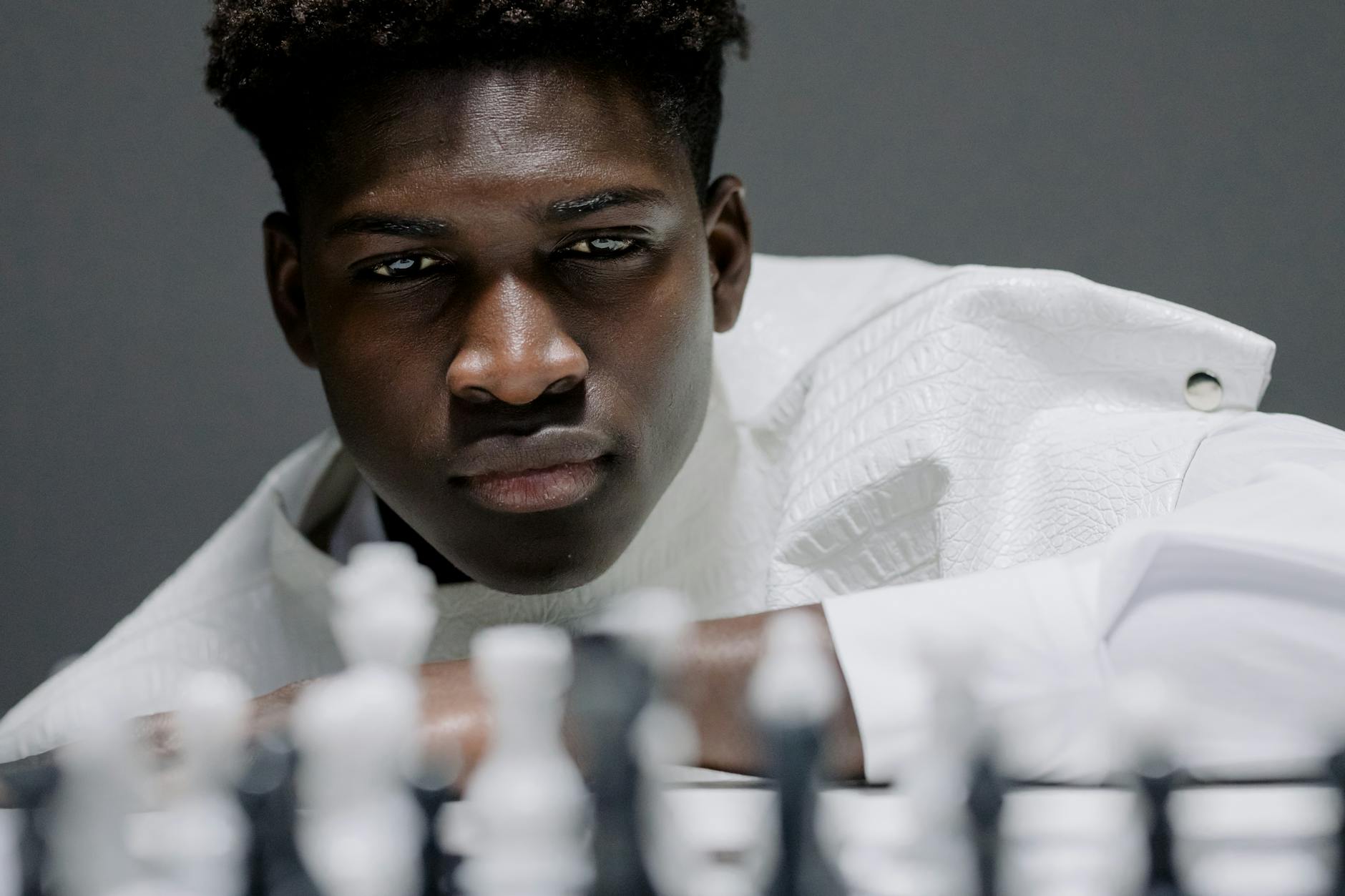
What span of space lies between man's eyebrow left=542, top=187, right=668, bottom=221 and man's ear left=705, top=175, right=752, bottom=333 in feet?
0.48

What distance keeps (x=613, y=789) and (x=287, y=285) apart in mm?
528

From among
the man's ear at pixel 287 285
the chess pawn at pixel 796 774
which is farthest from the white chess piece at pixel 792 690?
the man's ear at pixel 287 285

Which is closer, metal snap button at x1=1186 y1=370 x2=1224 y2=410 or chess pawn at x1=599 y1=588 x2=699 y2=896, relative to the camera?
chess pawn at x1=599 y1=588 x2=699 y2=896

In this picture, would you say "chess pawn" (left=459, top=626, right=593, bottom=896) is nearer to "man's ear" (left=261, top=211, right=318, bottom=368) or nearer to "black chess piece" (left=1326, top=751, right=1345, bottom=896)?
"black chess piece" (left=1326, top=751, right=1345, bottom=896)

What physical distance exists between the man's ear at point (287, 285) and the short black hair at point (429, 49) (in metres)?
0.03

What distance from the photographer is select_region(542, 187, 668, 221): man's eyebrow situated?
682mm

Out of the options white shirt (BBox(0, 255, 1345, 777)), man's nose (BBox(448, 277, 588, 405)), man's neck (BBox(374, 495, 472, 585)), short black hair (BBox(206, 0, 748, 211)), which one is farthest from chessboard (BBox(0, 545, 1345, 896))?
man's neck (BBox(374, 495, 472, 585))

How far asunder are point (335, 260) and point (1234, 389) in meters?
0.47

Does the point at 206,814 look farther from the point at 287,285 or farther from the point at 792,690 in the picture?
the point at 287,285

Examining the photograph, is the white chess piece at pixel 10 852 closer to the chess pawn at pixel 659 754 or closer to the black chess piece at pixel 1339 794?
the chess pawn at pixel 659 754

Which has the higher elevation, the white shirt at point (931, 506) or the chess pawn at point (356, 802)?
the white shirt at point (931, 506)

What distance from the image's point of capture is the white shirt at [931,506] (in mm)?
533

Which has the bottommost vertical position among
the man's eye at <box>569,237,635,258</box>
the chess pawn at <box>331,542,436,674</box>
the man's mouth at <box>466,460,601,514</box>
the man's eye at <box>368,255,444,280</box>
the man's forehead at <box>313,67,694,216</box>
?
the chess pawn at <box>331,542,436,674</box>

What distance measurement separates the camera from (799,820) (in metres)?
0.40
